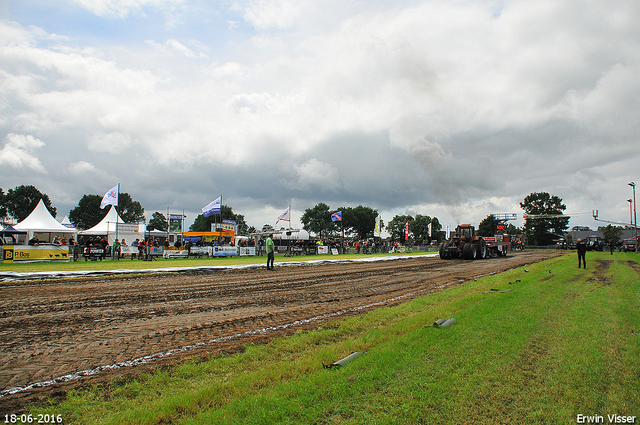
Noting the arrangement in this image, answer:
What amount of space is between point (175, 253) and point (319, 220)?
277ft

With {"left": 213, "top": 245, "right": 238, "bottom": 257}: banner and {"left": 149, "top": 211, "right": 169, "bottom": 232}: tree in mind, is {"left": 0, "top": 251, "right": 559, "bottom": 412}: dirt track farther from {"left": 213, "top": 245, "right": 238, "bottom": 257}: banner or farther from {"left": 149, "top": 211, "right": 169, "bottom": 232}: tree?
{"left": 149, "top": 211, "right": 169, "bottom": 232}: tree

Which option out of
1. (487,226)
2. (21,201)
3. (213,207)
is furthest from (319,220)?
(21,201)

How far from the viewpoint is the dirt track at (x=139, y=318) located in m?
4.56

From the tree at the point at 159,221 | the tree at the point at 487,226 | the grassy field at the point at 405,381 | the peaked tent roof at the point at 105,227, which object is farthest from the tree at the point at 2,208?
the tree at the point at 487,226

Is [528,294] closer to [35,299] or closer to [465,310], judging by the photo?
[465,310]

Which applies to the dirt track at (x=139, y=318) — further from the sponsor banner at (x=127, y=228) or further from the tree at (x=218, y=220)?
the tree at (x=218, y=220)

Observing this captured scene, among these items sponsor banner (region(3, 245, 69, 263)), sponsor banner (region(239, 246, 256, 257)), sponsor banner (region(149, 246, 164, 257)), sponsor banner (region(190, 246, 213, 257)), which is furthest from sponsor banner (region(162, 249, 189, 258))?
sponsor banner (region(3, 245, 69, 263))

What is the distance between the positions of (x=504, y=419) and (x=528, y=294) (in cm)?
746

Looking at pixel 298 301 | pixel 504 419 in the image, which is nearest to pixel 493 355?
pixel 504 419

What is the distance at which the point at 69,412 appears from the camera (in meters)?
3.27

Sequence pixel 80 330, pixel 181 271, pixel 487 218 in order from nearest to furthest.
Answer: pixel 80 330, pixel 181 271, pixel 487 218

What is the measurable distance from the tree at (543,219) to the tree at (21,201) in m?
144

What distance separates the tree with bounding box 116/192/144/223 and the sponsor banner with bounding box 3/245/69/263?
116m

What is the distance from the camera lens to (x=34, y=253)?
22.3 metres
